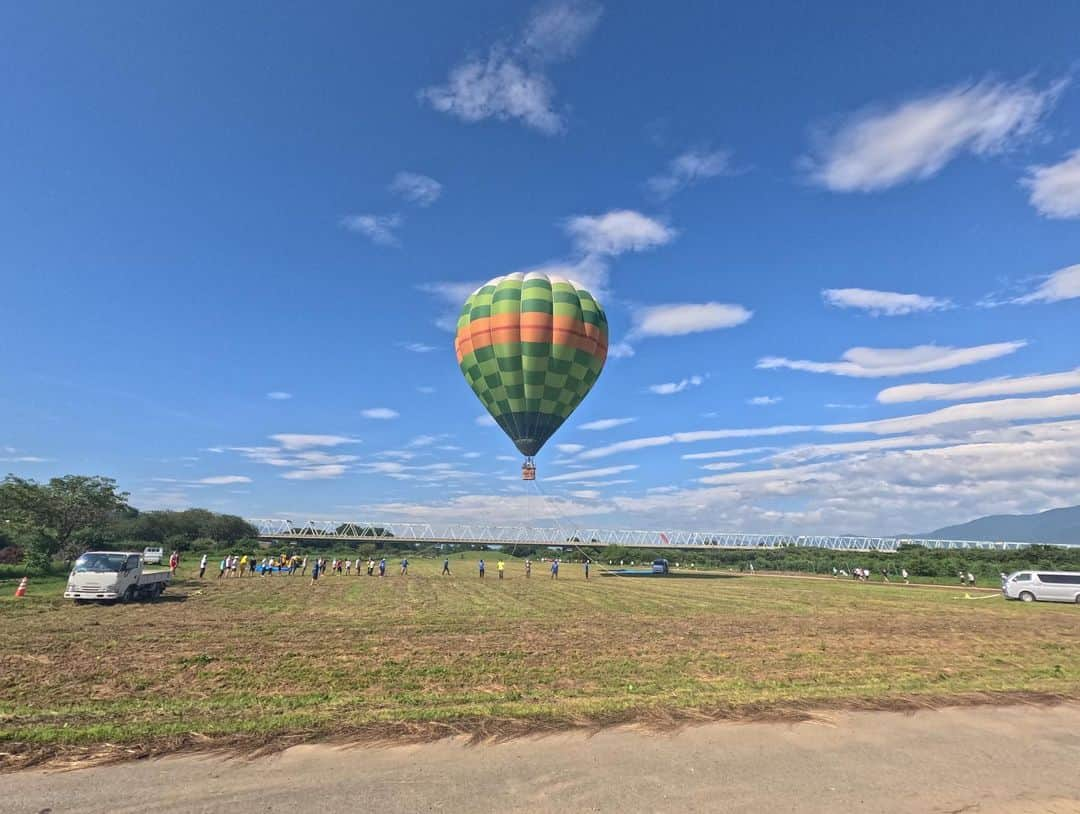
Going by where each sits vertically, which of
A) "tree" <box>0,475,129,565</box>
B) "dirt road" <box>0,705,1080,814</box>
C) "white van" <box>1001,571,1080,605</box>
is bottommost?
"dirt road" <box>0,705,1080,814</box>

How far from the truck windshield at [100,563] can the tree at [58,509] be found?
35.1 metres

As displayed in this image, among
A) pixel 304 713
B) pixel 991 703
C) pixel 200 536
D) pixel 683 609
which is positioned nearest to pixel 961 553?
pixel 683 609

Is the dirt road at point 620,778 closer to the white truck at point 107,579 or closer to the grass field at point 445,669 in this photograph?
the grass field at point 445,669

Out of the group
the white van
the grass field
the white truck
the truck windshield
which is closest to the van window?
the white van

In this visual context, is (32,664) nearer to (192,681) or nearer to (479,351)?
(192,681)

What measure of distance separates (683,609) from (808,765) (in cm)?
2028

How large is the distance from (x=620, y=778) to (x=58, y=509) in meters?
69.2

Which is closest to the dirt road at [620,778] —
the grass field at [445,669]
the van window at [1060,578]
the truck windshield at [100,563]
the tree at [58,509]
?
→ the grass field at [445,669]

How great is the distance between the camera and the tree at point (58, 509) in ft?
183

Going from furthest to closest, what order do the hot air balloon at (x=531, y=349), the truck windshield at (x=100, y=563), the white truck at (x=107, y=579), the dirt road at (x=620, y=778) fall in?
the hot air balloon at (x=531, y=349) < the truck windshield at (x=100, y=563) < the white truck at (x=107, y=579) < the dirt road at (x=620, y=778)

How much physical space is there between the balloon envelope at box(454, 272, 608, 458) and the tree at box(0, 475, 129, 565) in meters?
40.9

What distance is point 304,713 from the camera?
9383mm

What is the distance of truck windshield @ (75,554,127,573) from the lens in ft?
81.2

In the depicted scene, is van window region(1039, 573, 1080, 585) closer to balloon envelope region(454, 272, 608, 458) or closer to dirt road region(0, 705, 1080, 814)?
balloon envelope region(454, 272, 608, 458)
